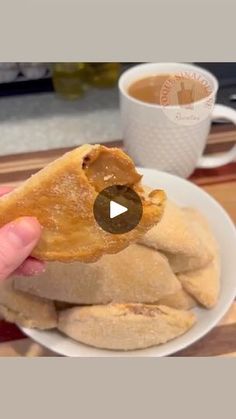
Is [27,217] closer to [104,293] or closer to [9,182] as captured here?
[104,293]

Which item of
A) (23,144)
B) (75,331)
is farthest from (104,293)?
(23,144)

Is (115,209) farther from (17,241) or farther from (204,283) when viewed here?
(204,283)

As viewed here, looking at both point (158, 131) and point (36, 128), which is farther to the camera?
point (36, 128)

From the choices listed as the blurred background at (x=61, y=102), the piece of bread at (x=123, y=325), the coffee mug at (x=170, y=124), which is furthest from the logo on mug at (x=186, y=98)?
the piece of bread at (x=123, y=325)

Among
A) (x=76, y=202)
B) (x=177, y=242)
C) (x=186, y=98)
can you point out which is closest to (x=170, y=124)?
(x=186, y=98)

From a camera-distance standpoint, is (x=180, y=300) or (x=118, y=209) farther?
(x=180, y=300)

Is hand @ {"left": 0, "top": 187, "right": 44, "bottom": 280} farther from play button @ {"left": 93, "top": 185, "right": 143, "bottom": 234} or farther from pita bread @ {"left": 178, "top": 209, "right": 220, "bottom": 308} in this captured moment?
pita bread @ {"left": 178, "top": 209, "right": 220, "bottom": 308}
